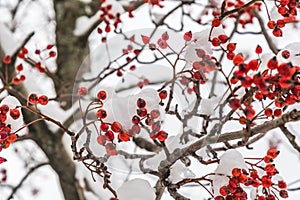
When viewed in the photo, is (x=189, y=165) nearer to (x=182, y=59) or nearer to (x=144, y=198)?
(x=144, y=198)

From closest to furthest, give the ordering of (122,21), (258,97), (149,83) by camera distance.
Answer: (258,97) < (149,83) < (122,21)

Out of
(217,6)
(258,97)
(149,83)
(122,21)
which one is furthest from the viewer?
(217,6)

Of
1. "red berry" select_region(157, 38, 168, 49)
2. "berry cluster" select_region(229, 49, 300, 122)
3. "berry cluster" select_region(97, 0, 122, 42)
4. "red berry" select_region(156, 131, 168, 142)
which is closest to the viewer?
"berry cluster" select_region(229, 49, 300, 122)

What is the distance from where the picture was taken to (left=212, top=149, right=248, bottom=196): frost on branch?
28.6 inches

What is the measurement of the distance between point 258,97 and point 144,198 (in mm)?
292

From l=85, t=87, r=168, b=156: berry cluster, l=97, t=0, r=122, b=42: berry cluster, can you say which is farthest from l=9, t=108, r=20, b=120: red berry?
l=97, t=0, r=122, b=42: berry cluster

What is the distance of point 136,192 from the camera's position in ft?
2.45

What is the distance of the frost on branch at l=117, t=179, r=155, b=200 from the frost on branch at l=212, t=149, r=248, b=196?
0.13 meters

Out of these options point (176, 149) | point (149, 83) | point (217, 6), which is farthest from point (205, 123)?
point (217, 6)

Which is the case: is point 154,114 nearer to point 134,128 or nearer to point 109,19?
point 134,128

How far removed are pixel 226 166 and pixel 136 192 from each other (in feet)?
0.60

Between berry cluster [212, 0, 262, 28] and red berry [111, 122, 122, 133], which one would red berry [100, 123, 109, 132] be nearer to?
red berry [111, 122, 122, 133]

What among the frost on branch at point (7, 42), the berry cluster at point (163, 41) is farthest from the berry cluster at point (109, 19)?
the berry cluster at point (163, 41)

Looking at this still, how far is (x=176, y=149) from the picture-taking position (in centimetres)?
71
